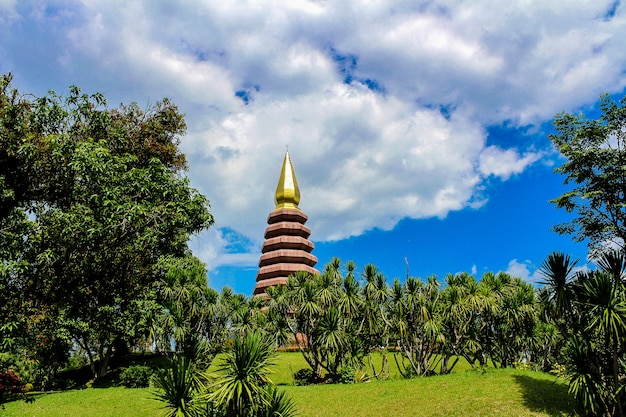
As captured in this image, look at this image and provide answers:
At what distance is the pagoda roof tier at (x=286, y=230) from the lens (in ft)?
167

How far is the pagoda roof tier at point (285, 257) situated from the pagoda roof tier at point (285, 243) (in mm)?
A: 747

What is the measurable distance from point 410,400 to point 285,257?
32840 mm

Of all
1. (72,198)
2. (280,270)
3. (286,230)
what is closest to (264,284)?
(280,270)

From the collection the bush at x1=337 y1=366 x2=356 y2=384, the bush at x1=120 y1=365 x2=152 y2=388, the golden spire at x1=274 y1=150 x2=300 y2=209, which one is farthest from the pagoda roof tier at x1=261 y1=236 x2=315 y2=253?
the bush at x1=337 y1=366 x2=356 y2=384

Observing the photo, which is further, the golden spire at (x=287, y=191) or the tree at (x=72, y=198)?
the golden spire at (x=287, y=191)

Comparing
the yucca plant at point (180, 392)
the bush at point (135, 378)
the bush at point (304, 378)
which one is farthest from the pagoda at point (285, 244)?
the yucca plant at point (180, 392)

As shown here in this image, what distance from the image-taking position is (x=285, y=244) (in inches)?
1964

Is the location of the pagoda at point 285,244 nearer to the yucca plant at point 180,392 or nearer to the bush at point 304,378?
the bush at point 304,378

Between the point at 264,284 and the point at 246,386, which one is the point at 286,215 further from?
the point at 246,386

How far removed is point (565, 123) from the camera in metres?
20.5

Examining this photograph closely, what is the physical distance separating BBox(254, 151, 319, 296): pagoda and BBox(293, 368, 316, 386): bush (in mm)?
20920

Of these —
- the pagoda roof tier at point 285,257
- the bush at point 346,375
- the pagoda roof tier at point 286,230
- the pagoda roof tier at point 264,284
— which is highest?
the pagoda roof tier at point 286,230

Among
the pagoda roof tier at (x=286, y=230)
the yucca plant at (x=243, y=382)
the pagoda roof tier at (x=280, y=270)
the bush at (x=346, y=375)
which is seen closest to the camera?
the yucca plant at (x=243, y=382)

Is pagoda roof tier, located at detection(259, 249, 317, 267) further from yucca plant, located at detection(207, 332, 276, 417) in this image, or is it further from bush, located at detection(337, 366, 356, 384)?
yucca plant, located at detection(207, 332, 276, 417)
